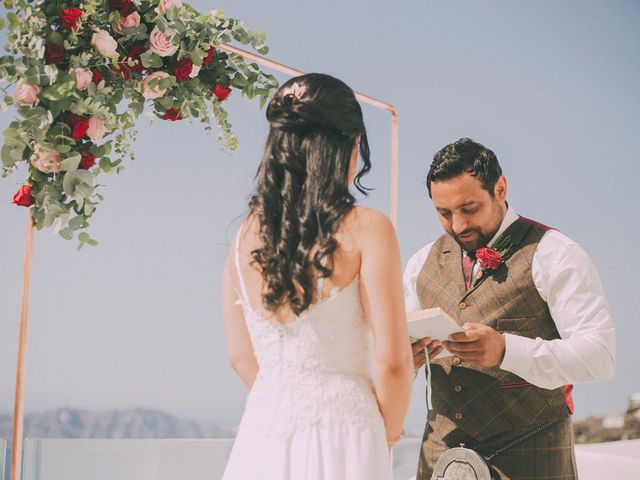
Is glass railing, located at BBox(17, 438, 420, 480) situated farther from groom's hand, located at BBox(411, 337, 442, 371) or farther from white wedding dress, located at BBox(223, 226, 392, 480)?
white wedding dress, located at BBox(223, 226, 392, 480)

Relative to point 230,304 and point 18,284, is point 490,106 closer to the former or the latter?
point 18,284

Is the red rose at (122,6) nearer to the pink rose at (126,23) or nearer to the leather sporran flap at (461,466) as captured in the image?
the pink rose at (126,23)

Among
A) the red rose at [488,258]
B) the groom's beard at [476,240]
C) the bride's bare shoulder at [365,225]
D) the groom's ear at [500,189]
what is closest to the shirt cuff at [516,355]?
the red rose at [488,258]

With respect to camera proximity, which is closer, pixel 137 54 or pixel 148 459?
pixel 137 54

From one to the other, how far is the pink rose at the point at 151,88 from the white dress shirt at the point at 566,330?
1309 mm

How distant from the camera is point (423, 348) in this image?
2482 mm

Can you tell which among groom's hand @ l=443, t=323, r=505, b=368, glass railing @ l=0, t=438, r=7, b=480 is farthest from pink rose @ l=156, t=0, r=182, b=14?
glass railing @ l=0, t=438, r=7, b=480

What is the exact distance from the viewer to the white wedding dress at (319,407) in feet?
5.74

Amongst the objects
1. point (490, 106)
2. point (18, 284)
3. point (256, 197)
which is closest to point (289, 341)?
point (256, 197)

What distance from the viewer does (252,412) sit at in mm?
1833

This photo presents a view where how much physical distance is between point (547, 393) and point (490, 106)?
4.41m

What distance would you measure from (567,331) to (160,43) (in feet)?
5.07

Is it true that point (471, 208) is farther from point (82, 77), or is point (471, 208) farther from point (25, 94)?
point (25, 94)

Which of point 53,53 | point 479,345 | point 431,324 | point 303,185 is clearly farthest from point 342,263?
point 53,53
